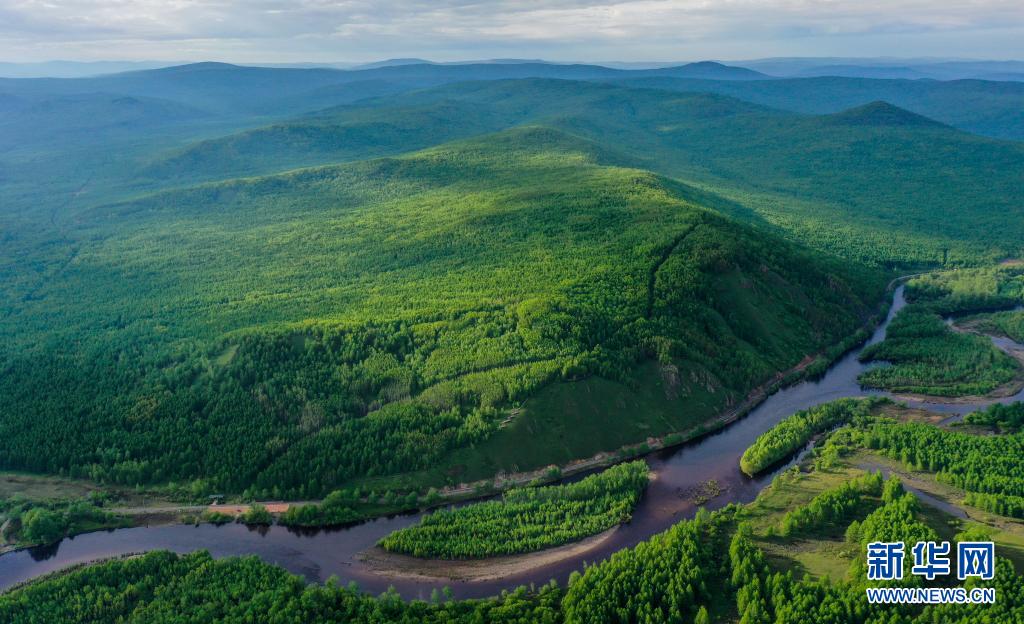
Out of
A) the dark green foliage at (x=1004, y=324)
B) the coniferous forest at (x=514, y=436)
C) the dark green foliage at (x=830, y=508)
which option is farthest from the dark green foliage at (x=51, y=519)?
the dark green foliage at (x=1004, y=324)

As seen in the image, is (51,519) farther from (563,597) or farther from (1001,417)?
(1001,417)

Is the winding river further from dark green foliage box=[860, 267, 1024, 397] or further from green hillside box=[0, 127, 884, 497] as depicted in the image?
dark green foliage box=[860, 267, 1024, 397]

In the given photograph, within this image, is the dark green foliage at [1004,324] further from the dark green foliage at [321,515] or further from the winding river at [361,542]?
the dark green foliage at [321,515]

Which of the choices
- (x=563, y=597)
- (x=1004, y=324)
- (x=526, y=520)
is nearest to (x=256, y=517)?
(x=526, y=520)

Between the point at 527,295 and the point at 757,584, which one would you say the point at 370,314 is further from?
the point at 757,584

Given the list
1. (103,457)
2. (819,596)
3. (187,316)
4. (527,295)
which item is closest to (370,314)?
(527,295)

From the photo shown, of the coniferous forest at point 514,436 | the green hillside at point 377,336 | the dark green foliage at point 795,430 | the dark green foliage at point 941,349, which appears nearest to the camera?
the coniferous forest at point 514,436
